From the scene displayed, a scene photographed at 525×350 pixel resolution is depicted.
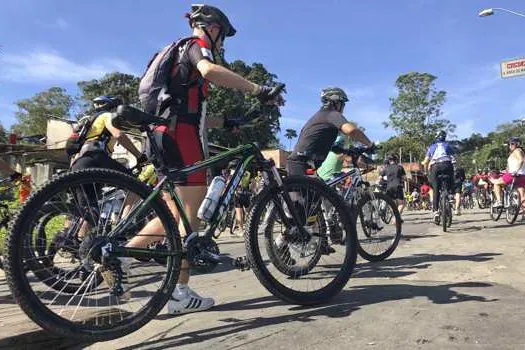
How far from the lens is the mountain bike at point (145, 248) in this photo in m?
2.54

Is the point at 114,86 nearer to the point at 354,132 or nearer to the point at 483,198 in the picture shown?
the point at 483,198

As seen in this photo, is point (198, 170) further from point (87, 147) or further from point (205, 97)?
point (87, 147)

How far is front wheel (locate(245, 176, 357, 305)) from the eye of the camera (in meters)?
3.39

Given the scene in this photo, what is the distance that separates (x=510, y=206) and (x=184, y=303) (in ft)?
30.6

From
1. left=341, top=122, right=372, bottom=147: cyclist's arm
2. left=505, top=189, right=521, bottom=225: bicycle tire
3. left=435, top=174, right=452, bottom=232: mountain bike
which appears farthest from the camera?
left=505, top=189, right=521, bottom=225: bicycle tire

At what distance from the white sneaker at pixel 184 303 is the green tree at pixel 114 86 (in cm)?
5234

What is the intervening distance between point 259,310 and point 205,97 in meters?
1.51

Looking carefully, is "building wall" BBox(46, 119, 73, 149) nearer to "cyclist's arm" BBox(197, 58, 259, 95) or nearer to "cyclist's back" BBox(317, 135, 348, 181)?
"cyclist's back" BBox(317, 135, 348, 181)

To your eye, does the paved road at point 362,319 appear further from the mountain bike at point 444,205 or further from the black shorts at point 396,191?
the black shorts at point 396,191

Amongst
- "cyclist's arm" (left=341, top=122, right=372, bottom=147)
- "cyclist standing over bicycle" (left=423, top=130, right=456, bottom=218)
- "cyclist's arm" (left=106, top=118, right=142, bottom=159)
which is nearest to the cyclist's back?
"cyclist's arm" (left=341, top=122, right=372, bottom=147)

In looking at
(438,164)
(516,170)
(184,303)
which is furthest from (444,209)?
(184,303)

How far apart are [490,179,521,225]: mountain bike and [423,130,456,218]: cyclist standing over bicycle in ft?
6.67

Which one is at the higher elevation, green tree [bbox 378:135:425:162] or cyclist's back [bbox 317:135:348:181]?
green tree [bbox 378:135:425:162]

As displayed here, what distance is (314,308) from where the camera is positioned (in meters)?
3.25
